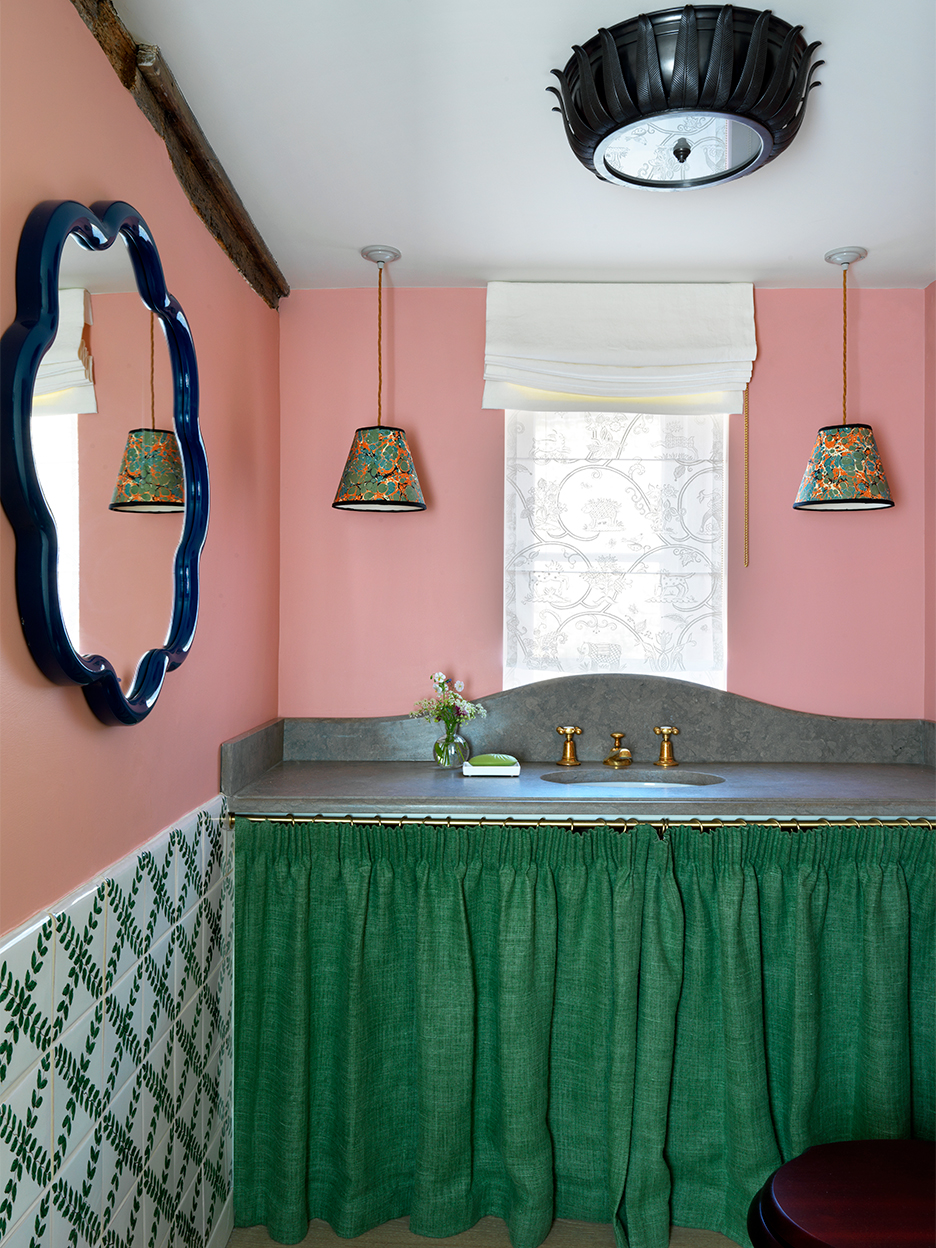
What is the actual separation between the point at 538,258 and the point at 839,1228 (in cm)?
232

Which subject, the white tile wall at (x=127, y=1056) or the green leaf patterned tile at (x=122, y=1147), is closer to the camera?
the white tile wall at (x=127, y=1056)

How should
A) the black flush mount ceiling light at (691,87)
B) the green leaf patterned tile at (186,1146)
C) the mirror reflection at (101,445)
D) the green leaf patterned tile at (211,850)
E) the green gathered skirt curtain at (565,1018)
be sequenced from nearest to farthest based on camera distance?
the mirror reflection at (101,445), the black flush mount ceiling light at (691,87), the green leaf patterned tile at (186,1146), the green leaf patterned tile at (211,850), the green gathered skirt curtain at (565,1018)

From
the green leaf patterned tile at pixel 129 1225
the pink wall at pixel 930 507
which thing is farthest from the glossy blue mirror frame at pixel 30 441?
the pink wall at pixel 930 507

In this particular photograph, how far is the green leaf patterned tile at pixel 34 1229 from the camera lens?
3.72 ft

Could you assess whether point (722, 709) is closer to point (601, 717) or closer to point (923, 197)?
point (601, 717)

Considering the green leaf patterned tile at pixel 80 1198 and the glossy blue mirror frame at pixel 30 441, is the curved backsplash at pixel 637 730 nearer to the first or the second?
the glossy blue mirror frame at pixel 30 441

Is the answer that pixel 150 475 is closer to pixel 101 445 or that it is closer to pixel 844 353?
pixel 101 445

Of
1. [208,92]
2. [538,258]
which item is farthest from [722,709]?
[208,92]

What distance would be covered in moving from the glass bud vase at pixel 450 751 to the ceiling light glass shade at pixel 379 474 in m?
0.69

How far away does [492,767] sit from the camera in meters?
2.43

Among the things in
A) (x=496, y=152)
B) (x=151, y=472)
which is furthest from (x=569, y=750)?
(x=496, y=152)

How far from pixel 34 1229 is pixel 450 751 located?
151 centimetres

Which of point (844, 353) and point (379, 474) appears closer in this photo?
point (379, 474)

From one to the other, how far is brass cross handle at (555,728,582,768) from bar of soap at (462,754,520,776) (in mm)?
185
